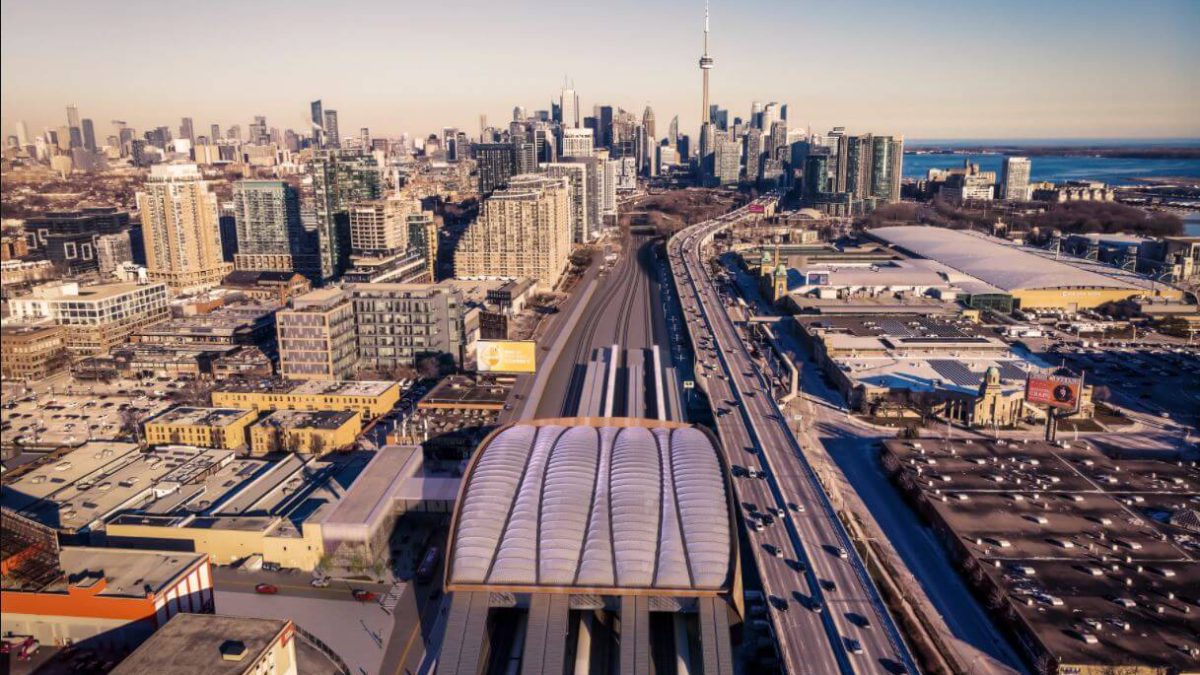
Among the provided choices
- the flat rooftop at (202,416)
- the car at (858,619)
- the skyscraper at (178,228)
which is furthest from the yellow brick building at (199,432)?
the skyscraper at (178,228)

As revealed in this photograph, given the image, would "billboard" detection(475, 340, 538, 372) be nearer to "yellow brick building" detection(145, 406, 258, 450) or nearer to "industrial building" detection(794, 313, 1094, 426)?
"yellow brick building" detection(145, 406, 258, 450)

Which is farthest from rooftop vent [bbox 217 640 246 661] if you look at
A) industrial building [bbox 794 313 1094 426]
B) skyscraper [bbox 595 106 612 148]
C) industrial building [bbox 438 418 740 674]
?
skyscraper [bbox 595 106 612 148]

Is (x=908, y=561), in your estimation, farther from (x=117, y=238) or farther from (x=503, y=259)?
(x=117, y=238)

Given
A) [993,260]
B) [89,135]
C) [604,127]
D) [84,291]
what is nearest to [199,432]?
[89,135]

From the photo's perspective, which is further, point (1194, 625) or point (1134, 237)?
point (1134, 237)

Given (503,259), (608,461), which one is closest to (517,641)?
(608,461)

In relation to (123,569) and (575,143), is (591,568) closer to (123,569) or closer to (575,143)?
(123,569)
